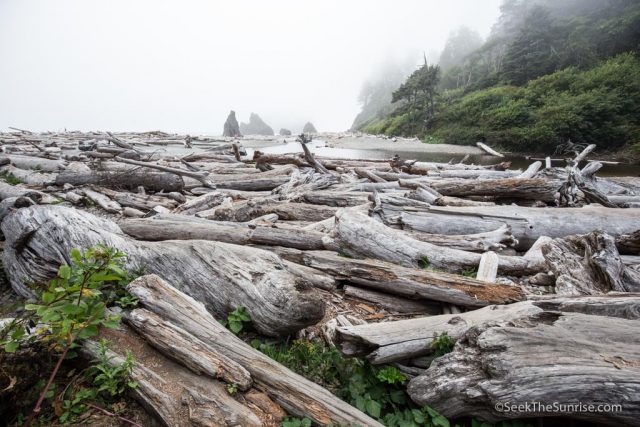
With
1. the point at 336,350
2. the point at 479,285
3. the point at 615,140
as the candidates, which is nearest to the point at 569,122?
the point at 615,140

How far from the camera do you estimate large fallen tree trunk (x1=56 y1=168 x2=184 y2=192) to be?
391 inches

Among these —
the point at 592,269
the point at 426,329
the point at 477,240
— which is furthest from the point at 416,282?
the point at 592,269

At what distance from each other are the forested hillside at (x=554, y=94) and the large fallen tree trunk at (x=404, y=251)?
25.8 m

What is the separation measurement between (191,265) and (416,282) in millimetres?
2891

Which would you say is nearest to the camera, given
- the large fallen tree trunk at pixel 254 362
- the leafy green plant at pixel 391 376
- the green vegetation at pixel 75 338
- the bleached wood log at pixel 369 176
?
the green vegetation at pixel 75 338

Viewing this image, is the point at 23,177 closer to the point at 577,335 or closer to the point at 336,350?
the point at 336,350

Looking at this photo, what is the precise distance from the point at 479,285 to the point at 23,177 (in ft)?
50.2

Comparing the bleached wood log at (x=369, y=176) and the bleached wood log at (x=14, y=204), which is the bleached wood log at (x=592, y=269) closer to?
the bleached wood log at (x=369, y=176)

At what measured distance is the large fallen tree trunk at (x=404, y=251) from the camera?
15.0 feet

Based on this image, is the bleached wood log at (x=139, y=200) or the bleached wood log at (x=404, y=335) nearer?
the bleached wood log at (x=404, y=335)

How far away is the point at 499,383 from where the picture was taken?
2.21m

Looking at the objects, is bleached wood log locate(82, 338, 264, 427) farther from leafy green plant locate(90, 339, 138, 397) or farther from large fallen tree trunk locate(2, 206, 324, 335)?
large fallen tree trunk locate(2, 206, 324, 335)

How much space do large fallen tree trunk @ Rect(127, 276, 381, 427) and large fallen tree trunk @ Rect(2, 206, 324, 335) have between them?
0.47 metres

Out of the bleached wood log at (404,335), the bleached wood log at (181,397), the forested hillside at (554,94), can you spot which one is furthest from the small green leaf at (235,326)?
the forested hillside at (554,94)
